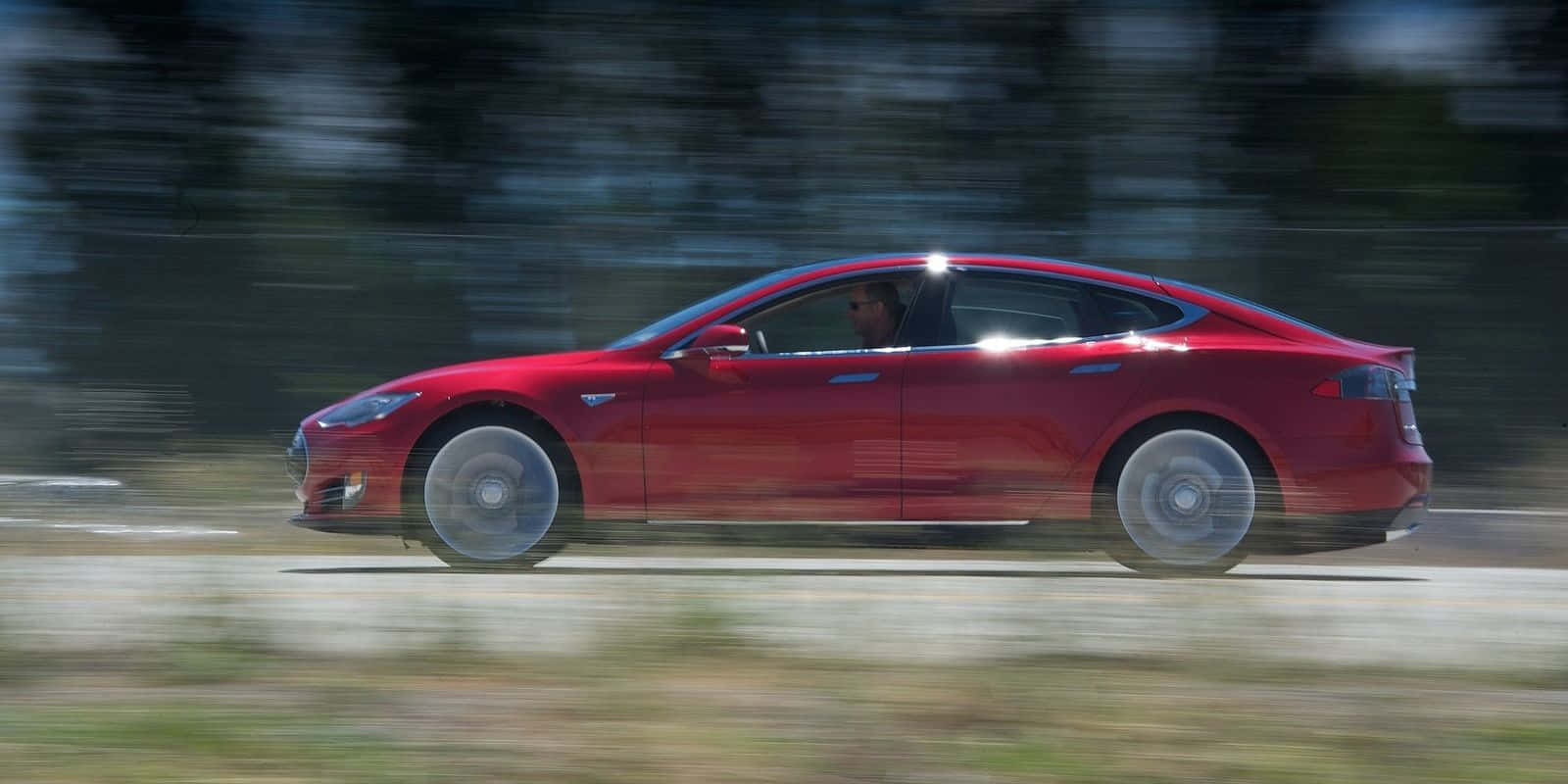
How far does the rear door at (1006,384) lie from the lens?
622 cm

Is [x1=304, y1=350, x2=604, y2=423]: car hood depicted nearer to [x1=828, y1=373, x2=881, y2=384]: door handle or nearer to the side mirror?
the side mirror

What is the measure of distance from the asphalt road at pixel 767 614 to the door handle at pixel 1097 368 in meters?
1.46

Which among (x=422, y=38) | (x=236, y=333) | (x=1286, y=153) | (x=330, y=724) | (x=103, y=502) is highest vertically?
(x=422, y=38)

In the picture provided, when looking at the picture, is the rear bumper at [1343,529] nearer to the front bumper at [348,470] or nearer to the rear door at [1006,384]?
the rear door at [1006,384]

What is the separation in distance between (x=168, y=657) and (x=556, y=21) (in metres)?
2.40

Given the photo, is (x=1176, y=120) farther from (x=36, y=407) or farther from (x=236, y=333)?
(x=36, y=407)

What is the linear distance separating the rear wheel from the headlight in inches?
106

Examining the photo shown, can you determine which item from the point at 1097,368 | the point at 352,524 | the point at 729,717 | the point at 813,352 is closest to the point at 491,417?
the point at 352,524

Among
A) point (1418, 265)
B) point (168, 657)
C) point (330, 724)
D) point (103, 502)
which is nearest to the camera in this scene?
point (330, 724)

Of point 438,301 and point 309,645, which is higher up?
point 438,301

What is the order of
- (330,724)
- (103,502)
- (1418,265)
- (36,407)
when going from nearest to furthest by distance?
1. (330,724)
2. (103,502)
3. (36,407)
4. (1418,265)

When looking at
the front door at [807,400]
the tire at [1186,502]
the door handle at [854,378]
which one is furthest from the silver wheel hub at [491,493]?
the tire at [1186,502]

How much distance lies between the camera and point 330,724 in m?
3.99

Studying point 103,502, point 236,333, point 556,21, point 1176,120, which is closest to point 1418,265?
point 1176,120
